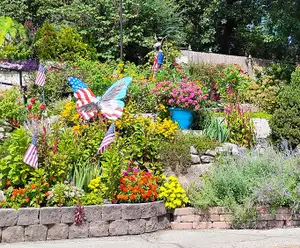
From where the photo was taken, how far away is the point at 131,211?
637cm

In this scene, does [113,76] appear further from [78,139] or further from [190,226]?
[190,226]

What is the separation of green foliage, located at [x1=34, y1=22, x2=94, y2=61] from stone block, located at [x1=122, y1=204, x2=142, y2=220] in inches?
338

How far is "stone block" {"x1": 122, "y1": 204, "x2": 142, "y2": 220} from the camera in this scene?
A: 6.35m

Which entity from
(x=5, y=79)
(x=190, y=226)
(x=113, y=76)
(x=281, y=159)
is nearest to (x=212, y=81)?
(x=113, y=76)

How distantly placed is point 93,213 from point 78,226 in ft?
0.84

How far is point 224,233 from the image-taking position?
6.43m

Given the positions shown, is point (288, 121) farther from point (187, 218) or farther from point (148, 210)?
point (148, 210)

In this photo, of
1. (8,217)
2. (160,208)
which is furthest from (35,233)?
(160,208)

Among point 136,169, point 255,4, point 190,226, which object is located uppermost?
point 255,4

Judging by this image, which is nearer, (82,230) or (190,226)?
(82,230)

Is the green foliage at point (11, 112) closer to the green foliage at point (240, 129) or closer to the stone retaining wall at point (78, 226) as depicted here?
the stone retaining wall at point (78, 226)

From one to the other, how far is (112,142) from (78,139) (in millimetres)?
603

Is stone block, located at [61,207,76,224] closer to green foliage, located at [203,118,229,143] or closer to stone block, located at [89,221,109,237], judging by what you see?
stone block, located at [89,221,109,237]

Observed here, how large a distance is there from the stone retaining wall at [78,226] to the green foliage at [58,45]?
8597 millimetres
